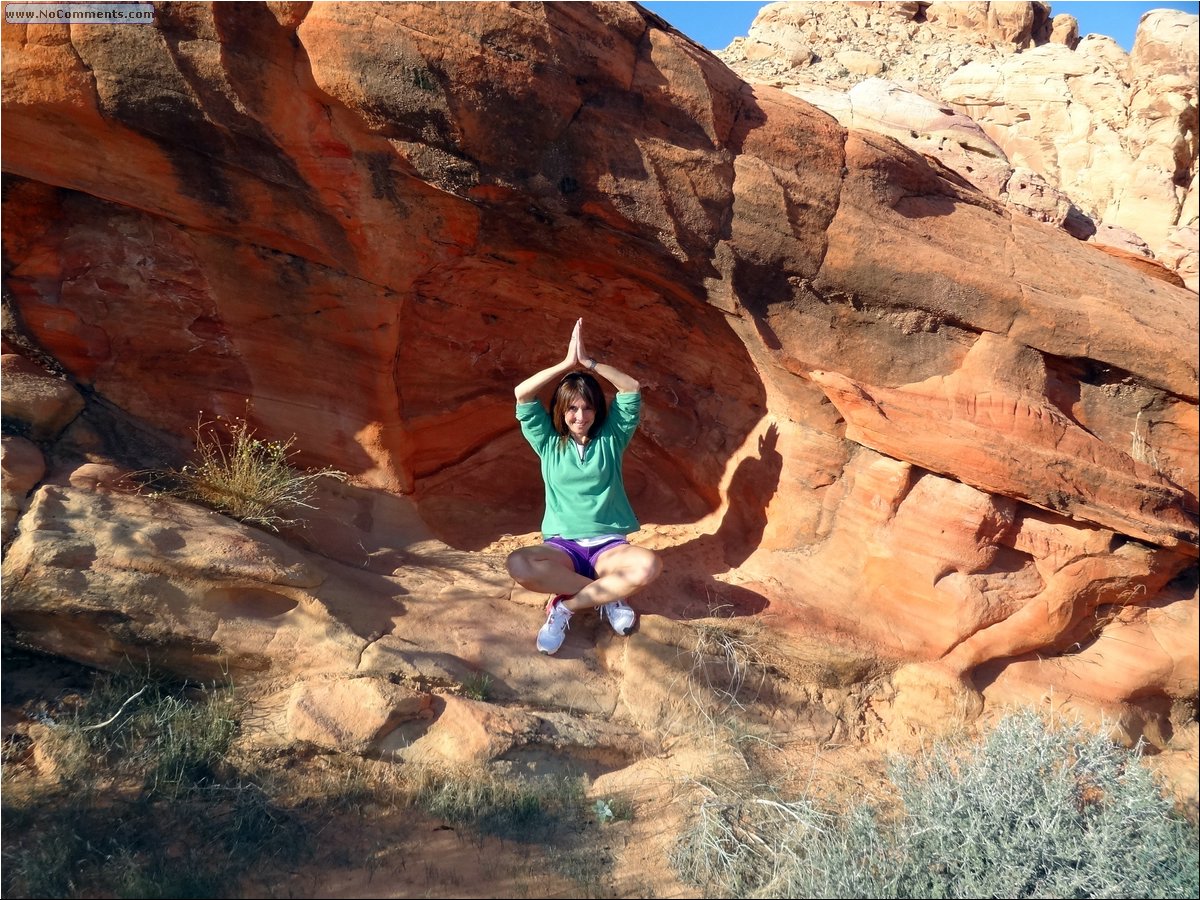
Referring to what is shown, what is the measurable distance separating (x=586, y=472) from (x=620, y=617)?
2.33ft

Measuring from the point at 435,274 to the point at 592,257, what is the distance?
2.88 ft

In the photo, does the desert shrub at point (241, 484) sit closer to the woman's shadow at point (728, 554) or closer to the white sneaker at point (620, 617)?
the white sneaker at point (620, 617)

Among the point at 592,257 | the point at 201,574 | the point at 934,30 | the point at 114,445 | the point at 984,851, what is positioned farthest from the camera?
the point at 934,30

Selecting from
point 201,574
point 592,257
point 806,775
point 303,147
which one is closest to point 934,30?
point 592,257

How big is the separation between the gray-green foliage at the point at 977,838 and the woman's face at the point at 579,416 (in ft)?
5.69

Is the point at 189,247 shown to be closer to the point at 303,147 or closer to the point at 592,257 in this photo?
the point at 303,147

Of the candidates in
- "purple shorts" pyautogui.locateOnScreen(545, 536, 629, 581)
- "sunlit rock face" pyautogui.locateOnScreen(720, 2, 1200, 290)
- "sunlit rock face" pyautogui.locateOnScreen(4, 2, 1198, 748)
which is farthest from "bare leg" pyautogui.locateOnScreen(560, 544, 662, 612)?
"sunlit rock face" pyautogui.locateOnScreen(720, 2, 1200, 290)

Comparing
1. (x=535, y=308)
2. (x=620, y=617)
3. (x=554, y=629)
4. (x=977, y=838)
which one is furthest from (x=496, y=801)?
(x=535, y=308)

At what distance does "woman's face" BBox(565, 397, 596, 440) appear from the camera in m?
3.95

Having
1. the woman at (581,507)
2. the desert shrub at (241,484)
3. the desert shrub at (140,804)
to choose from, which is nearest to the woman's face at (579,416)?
the woman at (581,507)

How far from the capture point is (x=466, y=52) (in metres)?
3.54

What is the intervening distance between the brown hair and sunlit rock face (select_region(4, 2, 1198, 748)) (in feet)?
2.48

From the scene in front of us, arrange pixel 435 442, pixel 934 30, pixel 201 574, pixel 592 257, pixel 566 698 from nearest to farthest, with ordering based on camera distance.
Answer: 1. pixel 201 574
2. pixel 566 698
3. pixel 592 257
4. pixel 435 442
5. pixel 934 30

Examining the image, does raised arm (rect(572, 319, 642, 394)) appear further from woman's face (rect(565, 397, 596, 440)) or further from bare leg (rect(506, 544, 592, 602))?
bare leg (rect(506, 544, 592, 602))
